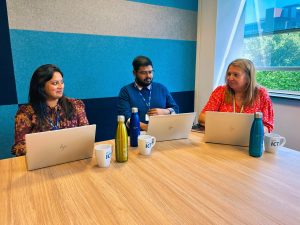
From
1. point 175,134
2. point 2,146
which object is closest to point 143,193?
point 175,134

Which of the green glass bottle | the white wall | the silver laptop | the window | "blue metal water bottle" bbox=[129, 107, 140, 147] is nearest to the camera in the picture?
the silver laptop

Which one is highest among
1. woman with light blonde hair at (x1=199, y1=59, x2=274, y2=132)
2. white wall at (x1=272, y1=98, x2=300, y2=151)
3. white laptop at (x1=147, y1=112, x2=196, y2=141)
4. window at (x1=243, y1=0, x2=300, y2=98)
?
window at (x1=243, y1=0, x2=300, y2=98)

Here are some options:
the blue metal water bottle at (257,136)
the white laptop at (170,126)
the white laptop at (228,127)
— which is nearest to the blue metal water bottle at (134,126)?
the white laptop at (170,126)

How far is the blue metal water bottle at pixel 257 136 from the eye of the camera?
4.10ft

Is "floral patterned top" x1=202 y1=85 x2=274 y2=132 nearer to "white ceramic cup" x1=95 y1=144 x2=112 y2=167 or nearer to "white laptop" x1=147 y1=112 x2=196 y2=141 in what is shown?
"white laptop" x1=147 y1=112 x2=196 y2=141

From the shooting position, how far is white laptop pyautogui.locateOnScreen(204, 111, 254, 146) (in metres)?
1.37

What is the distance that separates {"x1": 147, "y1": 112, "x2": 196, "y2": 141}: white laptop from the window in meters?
1.60

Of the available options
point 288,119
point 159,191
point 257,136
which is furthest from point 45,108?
point 288,119

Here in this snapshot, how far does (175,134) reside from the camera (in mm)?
1562

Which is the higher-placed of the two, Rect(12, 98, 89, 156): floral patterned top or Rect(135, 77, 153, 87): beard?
Rect(135, 77, 153, 87): beard

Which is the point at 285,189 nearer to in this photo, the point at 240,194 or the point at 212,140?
the point at 240,194

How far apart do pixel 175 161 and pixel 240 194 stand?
1.26 ft

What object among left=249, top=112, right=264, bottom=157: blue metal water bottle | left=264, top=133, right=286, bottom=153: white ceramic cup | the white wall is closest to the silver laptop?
left=249, top=112, right=264, bottom=157: blue metal water bottle

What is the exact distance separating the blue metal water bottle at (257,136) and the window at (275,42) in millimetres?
1575
